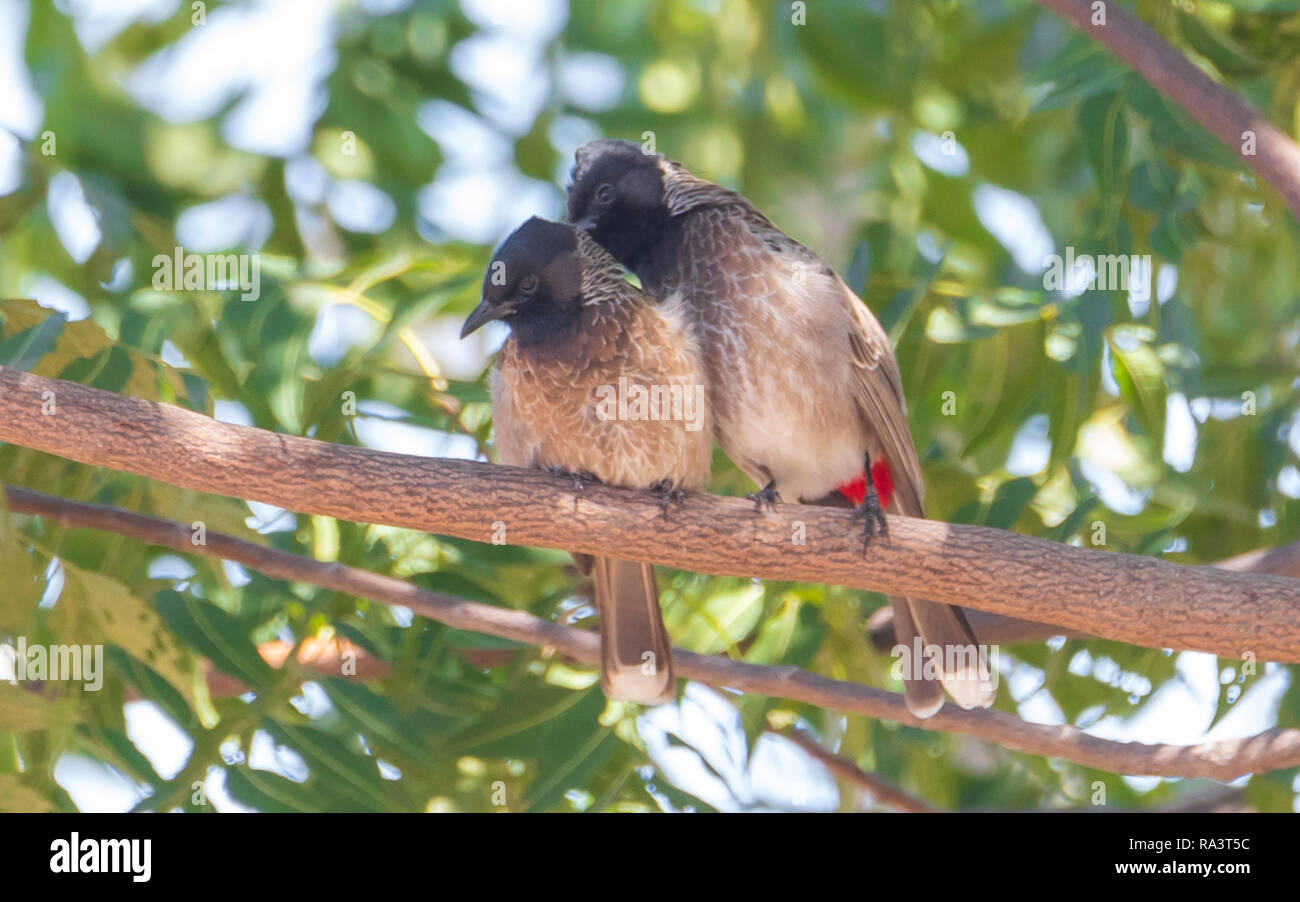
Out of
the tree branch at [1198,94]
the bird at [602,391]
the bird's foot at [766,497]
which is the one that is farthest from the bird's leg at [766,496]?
the tree branch at [1198,94]

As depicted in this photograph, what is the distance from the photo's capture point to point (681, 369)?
361 cm

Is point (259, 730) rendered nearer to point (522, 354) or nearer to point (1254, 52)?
point (522, 354)

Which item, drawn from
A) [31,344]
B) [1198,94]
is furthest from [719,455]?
[31,344]

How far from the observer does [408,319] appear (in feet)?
11.4

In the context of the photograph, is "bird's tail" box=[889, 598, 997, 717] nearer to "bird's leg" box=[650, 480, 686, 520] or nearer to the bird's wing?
the bird's wing

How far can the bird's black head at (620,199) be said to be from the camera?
13.2 feet

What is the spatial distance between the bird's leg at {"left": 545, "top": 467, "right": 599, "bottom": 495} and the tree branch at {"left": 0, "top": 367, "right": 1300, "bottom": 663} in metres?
0.05

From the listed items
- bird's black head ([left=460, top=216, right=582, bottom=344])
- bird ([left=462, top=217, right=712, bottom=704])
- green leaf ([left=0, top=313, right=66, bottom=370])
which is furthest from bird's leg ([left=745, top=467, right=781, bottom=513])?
green leaf ([left=0, top=313, right=66, bottom=370])

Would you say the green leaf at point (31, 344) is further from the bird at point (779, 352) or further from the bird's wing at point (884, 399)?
the bird's wing at point (884, 399)

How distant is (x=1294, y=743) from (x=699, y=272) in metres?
1.92

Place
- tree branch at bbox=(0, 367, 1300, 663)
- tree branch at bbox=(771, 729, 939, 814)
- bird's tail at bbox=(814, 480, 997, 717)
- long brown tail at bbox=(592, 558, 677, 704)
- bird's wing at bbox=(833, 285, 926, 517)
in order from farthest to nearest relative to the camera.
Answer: tree branch at bbox=(771, 729, 939, 814)
bird's wing at bbox=(833, 285, 926, 517)
bird's tail at bbox=(814, 480, 997, 717)
long brown tail at bbox=(592, 558, 677, 704)
tree branch at bbox=(0, 367, 1300, 663)

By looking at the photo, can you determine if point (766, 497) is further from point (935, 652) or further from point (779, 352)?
point (935, 652)

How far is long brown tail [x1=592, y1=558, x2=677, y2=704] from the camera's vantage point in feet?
11.5

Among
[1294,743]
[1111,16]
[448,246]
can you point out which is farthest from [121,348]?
[1294,743]
